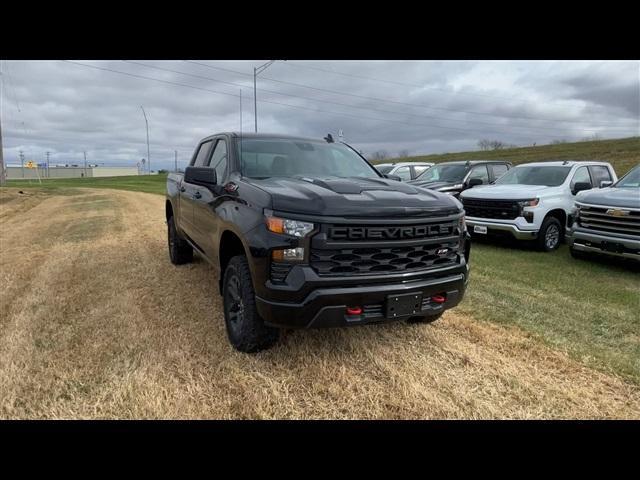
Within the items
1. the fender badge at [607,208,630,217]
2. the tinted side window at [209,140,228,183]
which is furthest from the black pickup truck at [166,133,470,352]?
the fender badge at [607,208,630,217]

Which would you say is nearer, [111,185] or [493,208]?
[493,208]

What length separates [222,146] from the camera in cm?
448

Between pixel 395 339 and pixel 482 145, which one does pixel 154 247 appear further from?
pixel 482 145

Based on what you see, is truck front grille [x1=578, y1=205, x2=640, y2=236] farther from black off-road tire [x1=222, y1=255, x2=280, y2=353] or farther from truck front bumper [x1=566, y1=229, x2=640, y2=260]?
black off-road tire [x1=222, y1=255, x2=280, y2=353]

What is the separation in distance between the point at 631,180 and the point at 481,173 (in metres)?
4.47

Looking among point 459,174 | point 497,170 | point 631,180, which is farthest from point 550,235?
point 497,170

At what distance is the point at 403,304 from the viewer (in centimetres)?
295

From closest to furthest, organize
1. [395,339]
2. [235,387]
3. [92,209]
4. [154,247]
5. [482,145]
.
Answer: [235,387]
[395,339]
[154,247]
[92,209]
[482,145]

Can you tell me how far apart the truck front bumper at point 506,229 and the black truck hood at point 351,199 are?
4.84 meters

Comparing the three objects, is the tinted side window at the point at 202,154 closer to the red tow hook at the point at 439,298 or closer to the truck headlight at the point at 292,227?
the truck headlight at the point at 292,227

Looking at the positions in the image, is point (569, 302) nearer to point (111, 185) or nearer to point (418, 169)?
point (418, 169)

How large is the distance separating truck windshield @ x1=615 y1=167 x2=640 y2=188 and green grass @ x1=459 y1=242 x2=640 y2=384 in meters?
1.30
